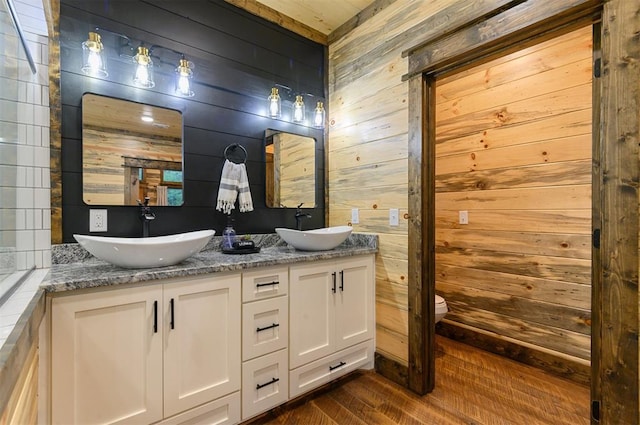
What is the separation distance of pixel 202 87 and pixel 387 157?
1.33 meters

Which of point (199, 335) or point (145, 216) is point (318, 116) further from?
point (199, 335)

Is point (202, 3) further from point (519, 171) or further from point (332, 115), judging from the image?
point (519, 171)

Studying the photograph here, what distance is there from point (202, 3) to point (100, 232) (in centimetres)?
161

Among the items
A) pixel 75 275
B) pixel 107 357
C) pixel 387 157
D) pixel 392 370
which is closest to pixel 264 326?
pixel 107 357

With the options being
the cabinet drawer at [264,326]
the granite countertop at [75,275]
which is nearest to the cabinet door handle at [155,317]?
the granite countertop at [75,275]

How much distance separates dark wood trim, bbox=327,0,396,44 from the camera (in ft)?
7.26

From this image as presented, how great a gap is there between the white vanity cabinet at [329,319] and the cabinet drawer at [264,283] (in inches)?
2.3

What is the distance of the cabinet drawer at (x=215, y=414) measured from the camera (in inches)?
55.8

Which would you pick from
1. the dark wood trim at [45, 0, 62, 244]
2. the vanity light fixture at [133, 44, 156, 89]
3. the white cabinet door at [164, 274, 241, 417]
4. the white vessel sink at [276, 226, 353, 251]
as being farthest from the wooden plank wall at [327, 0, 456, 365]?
the dark wood trim at [45, 0, 62, 244]

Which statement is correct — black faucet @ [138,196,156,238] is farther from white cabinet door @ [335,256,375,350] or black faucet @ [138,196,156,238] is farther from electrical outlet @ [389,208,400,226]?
electrical outlet @ [389,208,400,226]

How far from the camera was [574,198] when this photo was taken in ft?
6.92

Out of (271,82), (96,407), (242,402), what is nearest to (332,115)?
(271,82)

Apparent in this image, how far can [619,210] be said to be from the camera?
4.05 ft

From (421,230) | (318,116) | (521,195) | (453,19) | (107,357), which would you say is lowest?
(107,357)
